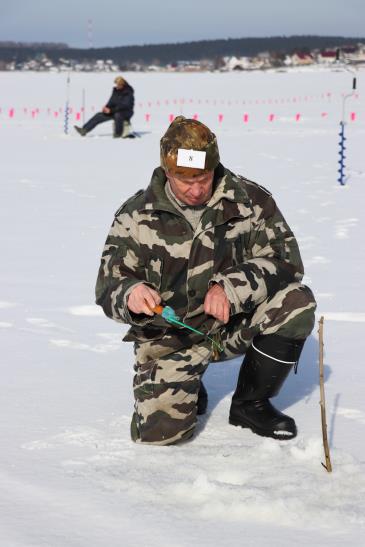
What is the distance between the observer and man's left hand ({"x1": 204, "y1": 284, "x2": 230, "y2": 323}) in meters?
3.18

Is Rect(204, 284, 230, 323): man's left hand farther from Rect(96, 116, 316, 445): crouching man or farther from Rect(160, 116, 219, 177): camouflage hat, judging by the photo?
Rect(160, 116, 219, 177): camouflage hat

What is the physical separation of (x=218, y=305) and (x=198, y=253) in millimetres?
276

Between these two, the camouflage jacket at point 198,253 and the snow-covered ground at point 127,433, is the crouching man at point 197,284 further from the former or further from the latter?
the snow-covered ground at point 127,433

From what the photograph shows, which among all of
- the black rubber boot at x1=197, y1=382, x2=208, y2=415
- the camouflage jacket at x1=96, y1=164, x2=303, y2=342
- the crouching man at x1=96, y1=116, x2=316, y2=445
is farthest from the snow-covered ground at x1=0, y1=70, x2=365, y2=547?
the camouflage jacket at x1=96, y1=164, x2=303, y2=342

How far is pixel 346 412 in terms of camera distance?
12.5ft

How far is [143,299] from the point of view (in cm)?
313

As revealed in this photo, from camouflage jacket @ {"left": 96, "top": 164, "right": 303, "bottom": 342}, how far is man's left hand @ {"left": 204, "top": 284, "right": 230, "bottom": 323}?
0.06 m

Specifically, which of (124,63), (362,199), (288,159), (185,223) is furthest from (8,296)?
(124,63)

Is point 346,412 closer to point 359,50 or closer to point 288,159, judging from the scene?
point 288,159

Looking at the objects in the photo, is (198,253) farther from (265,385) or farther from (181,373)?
(265,385)

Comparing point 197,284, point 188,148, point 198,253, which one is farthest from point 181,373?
point 188,148

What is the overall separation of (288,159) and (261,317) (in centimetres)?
1186

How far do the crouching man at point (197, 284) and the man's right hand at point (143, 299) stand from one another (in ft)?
0.21

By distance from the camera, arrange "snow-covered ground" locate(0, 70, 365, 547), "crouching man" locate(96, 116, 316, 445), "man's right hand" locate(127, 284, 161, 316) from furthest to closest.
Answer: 1. "crouching man" locate(96, 116, 316, 445)
2. "man's right hand" locate(127, 284, 161, 316)
3. "snow-covered ground" locate(0, 70, 365, 547)
